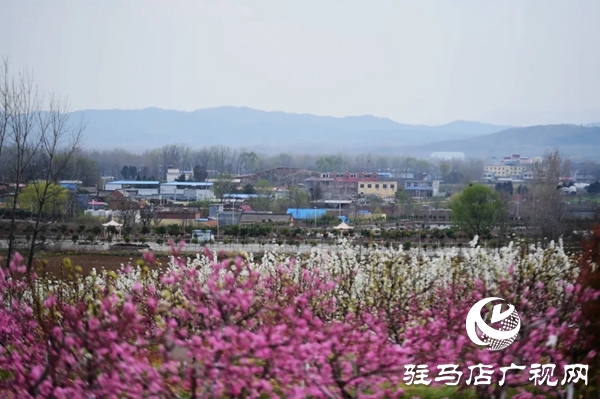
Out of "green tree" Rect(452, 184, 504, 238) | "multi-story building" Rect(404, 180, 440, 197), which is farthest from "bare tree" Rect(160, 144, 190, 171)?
"green tree" Rect(452, 184, 504, 238)

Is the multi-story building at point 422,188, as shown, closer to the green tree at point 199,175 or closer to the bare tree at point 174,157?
the green tree at point 199,175

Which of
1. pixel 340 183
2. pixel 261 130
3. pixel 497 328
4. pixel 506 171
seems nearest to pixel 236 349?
pixel 497 328

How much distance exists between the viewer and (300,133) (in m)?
143

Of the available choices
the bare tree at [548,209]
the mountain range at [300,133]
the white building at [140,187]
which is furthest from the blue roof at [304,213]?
the mountain range at [300,133]

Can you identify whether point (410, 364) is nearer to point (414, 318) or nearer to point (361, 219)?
point (414, 318)

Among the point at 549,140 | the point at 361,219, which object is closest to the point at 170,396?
the point at 361,219

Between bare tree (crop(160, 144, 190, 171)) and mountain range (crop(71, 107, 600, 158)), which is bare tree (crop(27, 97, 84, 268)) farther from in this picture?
mountain range (crop(71, 107, 600, 158))

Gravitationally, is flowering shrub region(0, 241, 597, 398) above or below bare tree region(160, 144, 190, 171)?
below

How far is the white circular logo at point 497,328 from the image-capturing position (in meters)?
3.71

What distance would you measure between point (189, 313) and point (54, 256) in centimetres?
936

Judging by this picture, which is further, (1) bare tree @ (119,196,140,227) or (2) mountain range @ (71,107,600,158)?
(2) mountain range @ (71,107,600,158)

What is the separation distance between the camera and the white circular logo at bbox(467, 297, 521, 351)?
3.71 m

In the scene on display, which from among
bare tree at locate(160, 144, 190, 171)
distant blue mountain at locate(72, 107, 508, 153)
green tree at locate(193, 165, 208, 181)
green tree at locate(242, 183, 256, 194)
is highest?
distant blue mountain at locate(72, 107, 508, 153)

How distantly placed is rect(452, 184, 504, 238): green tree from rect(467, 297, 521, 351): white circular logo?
1157 cm
